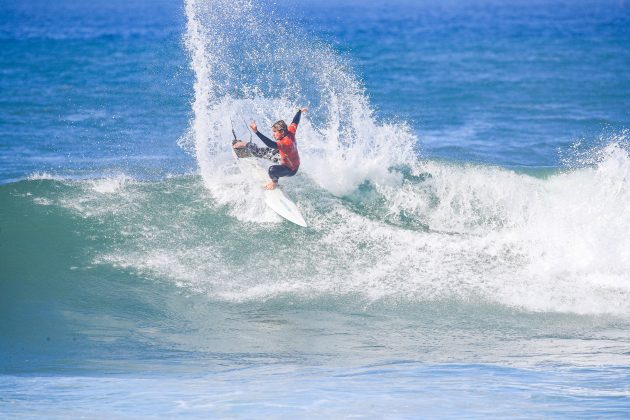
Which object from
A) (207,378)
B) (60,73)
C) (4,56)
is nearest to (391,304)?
(207,378)

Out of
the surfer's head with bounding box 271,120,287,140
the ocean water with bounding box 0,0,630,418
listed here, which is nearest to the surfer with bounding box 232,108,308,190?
the surfer's head with bounding box 271,120,287,140

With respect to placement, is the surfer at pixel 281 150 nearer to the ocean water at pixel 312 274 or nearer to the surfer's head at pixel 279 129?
the surfer's head at pixel 279 129

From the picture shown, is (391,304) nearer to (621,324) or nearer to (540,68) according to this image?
(621,324)

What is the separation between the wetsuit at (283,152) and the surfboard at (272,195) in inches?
9.8

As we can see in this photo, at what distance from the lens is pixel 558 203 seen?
16.1 meters

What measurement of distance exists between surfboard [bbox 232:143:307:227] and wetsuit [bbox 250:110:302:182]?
248mm

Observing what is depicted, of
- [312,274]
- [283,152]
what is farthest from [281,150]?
[312,274]

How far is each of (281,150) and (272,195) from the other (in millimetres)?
990

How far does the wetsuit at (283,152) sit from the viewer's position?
14.6 m

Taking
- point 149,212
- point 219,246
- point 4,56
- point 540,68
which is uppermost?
point 4,56

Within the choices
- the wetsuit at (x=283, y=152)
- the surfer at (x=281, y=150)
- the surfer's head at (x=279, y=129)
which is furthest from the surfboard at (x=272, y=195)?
the surfer's head at (x=279, y=129)

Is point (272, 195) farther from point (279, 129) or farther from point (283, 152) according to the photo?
point (279, 129)

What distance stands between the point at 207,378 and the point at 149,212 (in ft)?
19.6

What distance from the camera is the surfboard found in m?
15.1
